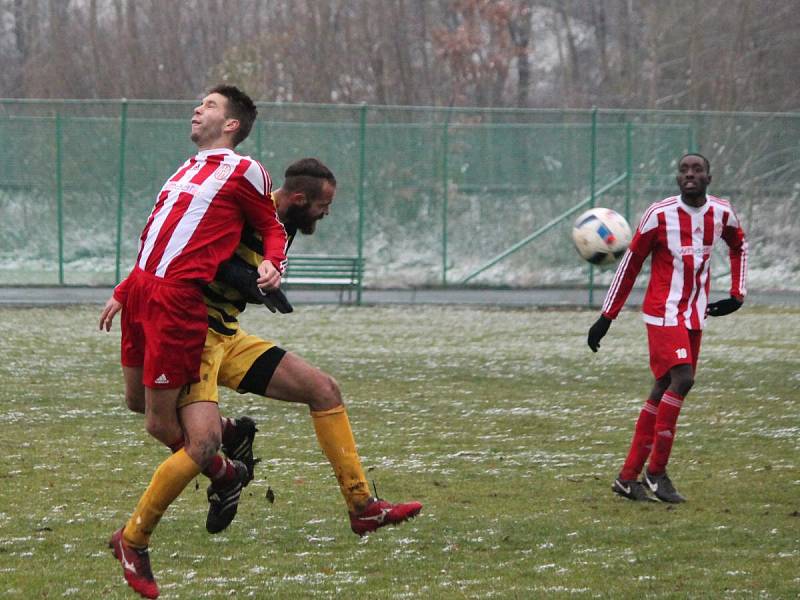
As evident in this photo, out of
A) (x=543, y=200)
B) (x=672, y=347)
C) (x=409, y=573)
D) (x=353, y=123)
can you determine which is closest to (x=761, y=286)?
(x=543, y=200)

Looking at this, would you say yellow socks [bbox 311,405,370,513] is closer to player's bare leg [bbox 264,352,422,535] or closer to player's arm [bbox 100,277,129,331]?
player's bare leg [bbox 264,352,422,535]

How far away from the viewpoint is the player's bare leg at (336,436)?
18.8 feet

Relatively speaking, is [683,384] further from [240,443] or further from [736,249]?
[240,443]

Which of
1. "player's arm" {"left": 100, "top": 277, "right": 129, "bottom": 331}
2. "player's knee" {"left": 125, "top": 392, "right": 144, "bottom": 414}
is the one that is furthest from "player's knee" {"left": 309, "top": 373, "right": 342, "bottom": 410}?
"player's arm" {"left": 100, "top": 277, "right": 129, "bottom": 331}

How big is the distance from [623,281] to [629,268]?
0.08 metres

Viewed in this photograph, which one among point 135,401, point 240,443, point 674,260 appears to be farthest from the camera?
point 674,260

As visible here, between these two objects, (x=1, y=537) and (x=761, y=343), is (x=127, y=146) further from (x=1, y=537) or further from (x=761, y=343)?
(x=1, y=537)

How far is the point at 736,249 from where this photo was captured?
25.4 ft

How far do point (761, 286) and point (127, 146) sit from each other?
10.2m

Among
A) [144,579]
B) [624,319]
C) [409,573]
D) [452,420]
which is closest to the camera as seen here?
[144,579]

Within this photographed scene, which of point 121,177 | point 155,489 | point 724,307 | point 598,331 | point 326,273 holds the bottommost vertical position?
point 326,273

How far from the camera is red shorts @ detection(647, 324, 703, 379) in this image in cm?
723

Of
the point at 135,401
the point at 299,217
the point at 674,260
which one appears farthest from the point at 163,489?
the point at 674,260

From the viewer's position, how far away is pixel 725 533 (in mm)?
6324
